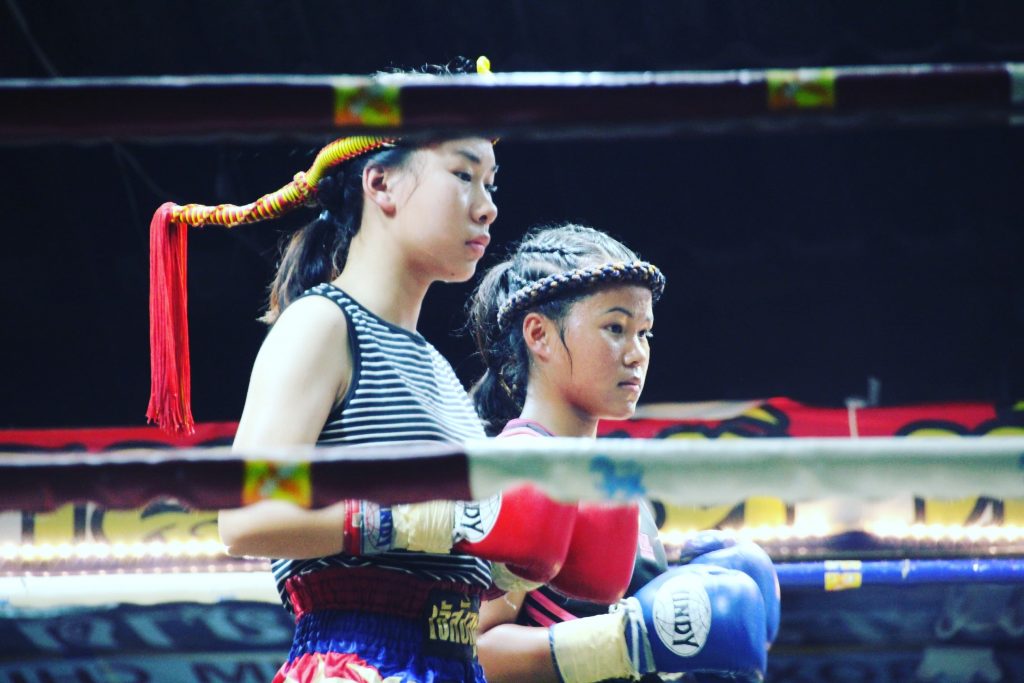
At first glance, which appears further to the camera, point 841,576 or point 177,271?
point 841,576

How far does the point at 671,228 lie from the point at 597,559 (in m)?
1.95

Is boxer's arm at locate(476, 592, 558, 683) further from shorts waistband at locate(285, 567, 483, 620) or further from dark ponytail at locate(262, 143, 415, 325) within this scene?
dark ponytail at locate(262, 143, 415, 325)

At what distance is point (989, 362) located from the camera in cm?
317

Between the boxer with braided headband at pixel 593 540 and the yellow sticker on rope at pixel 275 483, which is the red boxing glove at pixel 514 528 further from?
the yellow sticker on rope at pixel 275 483

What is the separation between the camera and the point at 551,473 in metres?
0.68

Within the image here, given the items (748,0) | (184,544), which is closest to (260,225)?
(184,544)

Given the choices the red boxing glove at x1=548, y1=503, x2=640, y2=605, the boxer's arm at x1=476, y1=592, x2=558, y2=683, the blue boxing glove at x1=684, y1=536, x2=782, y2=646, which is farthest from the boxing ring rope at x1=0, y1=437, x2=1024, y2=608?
the blue boxing glove at x1=684, y1=536, x2=782, y2=646

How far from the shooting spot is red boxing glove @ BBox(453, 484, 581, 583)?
3.43ft

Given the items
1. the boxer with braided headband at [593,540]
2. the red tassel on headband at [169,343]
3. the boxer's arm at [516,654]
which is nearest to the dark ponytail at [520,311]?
the boxer with braided headband at [593,540]

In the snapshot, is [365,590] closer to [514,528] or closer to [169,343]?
[514,528]

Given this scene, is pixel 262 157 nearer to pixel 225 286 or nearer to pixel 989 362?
pixel 225 286

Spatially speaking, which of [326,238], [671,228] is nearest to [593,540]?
[326,238]

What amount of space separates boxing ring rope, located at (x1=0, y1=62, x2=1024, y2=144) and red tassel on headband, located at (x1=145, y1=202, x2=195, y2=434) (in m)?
0.47

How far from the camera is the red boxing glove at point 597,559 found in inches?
50.4
